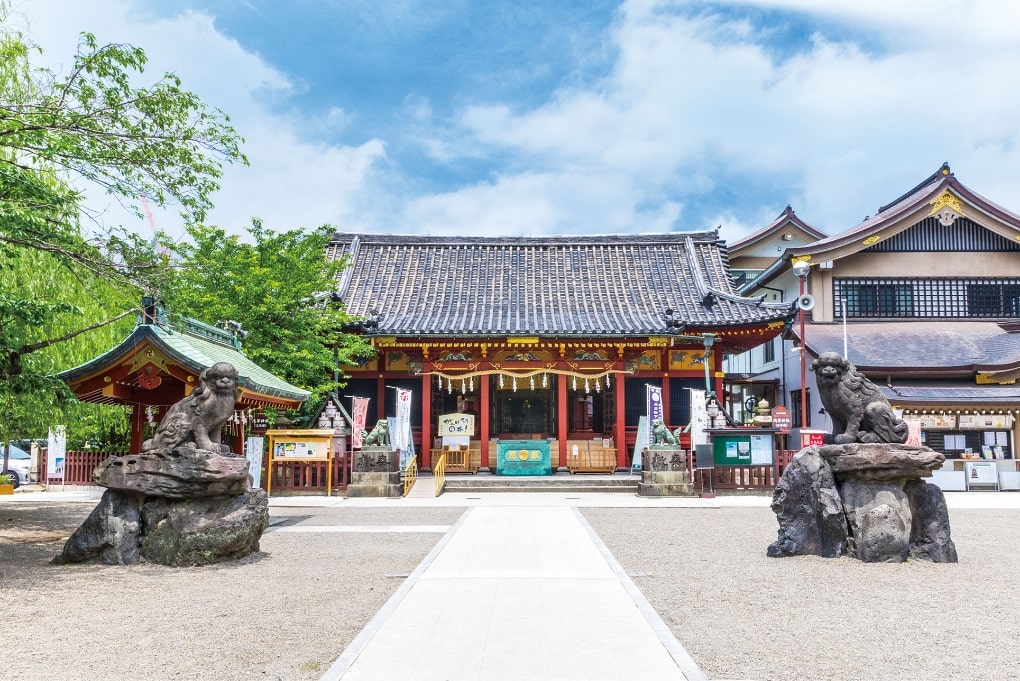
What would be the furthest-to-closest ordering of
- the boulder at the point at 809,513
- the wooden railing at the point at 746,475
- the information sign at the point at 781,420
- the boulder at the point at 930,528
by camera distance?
the information sign at the point at 781,420 < the wooden railing at the point at 746,475 < the boulder at the point at 809,513 < the boulder at the point at 930,528

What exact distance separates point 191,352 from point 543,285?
1592 centimetres

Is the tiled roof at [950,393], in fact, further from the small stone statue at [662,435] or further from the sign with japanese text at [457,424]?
the sign with japanese text at [457,424]

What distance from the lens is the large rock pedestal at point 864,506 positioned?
959 centimetres

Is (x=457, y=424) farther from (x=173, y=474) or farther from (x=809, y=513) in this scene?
(x=809, y=513)

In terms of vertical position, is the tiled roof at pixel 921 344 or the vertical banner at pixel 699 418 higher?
the tiled roof at pixel 921 344

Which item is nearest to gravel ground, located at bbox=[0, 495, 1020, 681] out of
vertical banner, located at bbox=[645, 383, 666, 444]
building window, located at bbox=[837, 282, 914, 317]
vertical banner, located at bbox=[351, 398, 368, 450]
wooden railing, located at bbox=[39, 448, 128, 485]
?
Answer: vertical banner, located at bbox=[351, 398, 368, 450]

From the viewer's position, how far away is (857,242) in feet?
90.8

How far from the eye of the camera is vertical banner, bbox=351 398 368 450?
67.2 ft

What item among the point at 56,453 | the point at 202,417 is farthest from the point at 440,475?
the point at 56,453

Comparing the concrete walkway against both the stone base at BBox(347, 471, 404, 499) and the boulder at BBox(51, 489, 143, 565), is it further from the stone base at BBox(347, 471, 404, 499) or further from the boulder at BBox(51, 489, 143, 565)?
the stone base at BBox(347, 471, 404, 499)

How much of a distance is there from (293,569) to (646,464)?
1221cm

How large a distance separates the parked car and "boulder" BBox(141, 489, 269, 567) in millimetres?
18694

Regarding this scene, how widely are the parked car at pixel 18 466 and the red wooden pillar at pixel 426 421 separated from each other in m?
13.4

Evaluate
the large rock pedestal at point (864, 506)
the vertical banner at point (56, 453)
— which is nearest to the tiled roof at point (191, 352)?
the large rock pedestal at point (864, 506)
